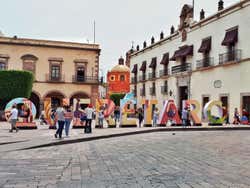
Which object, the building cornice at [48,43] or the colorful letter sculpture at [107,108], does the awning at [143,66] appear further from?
the colorful letter sculpture at [107,108]

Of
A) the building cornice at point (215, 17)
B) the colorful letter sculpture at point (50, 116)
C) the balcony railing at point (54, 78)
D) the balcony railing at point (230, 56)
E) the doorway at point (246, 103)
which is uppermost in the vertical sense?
the building cornice at point (215, 17)

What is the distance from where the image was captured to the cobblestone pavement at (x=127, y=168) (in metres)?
5.95

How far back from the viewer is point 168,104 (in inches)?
830

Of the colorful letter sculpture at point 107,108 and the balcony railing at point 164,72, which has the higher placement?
the balcony railing at point 164,72

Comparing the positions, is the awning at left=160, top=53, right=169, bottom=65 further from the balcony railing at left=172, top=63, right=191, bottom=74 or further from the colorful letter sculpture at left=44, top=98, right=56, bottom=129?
the colorful letter sculpture at left=44, top=98, right=56, bottom=129

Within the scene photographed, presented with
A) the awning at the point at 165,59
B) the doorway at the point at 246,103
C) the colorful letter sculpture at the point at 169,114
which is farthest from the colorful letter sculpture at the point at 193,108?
the awning at the point at 165,59

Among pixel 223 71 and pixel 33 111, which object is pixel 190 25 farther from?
pixel 33 111

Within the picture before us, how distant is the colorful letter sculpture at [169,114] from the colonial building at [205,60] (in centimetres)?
676

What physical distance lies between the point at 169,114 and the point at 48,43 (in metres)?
20.9

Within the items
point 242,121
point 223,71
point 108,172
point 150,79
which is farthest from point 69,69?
point 108,172

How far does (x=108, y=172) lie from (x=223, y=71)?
878 inches

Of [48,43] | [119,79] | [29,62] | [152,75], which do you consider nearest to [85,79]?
[48,43]

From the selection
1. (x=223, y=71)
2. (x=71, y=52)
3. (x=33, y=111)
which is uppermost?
(x=71, y=52)

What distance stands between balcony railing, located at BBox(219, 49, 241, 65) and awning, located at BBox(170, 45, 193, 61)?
528 cm
